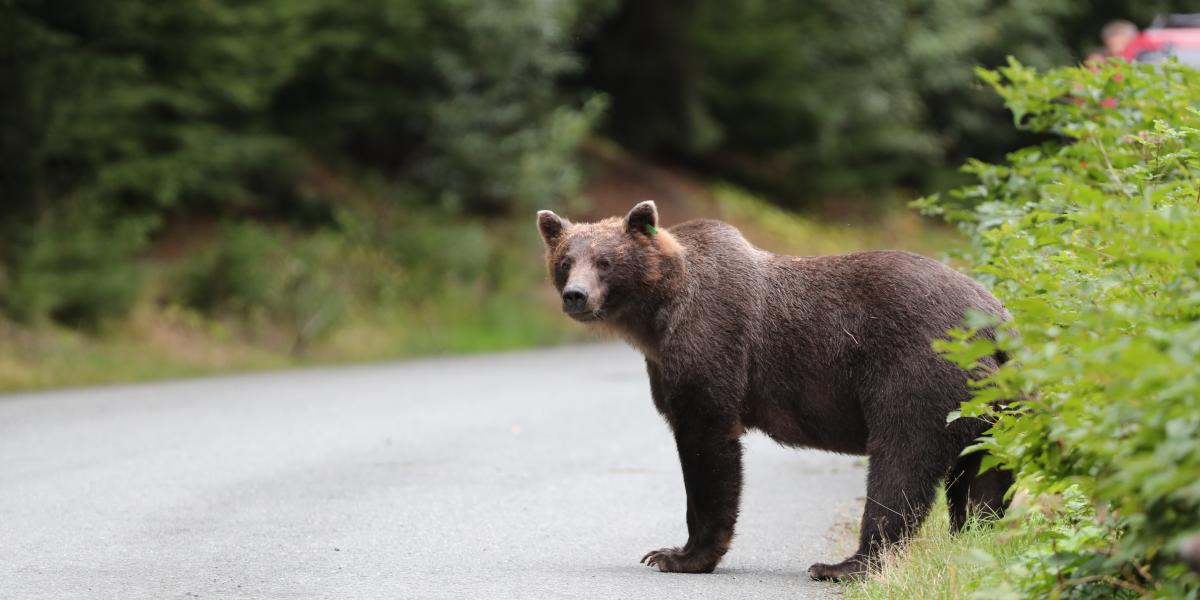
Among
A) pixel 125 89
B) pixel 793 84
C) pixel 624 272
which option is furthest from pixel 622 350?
pixel 624 272

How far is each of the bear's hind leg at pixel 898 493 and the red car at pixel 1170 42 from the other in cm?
908

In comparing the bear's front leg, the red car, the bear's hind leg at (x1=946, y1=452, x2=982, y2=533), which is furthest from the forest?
the red car

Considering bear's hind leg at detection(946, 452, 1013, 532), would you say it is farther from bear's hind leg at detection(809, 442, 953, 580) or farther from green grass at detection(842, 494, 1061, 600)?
bear's hind leg at detection(809, 442, 953, 580)

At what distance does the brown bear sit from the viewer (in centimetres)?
647

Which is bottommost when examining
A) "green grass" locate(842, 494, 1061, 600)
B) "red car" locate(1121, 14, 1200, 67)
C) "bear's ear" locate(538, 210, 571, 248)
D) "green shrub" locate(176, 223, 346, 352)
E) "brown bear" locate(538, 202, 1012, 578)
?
"green shrub" locate(176, 223, 346, 352)

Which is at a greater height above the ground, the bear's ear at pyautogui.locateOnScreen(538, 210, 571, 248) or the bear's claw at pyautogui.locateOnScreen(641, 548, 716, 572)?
the bear's ear at pyautogui.locateOnScreen(538, 210, 571, 248)

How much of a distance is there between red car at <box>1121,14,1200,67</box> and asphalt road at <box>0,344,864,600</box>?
6.27 metres

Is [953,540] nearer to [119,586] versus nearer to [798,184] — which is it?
[119,586]

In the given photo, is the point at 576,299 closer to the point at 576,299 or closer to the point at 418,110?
the point at 576,299

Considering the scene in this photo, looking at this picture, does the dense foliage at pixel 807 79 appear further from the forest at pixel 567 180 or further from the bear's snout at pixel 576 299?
the bear's snout at pixel 576 299

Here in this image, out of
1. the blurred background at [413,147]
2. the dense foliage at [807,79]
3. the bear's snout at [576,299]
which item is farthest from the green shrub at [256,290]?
the bear's snout at [576,299]

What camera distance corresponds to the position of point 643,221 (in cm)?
721

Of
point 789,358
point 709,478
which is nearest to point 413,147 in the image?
point 789,358

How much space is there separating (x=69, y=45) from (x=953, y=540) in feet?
45.9
